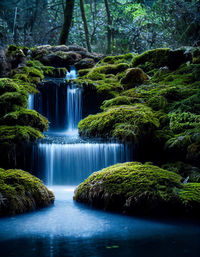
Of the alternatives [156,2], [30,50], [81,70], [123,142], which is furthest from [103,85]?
[156,2]

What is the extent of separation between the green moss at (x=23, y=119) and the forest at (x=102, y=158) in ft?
0.10

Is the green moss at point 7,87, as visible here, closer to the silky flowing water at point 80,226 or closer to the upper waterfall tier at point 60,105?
the upper waterfall tier at point 60,105

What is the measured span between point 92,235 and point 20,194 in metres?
1.58

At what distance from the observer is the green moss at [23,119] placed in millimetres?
7258

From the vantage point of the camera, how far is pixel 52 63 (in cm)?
1434

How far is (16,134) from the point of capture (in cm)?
645

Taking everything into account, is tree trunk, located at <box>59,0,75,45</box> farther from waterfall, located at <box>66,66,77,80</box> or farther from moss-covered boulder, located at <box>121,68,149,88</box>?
moss-covered boulder, located at <box>121,68,149,88</box>

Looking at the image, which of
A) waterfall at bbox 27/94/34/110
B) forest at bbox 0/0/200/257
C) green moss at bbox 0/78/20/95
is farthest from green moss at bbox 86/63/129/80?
green moss at bbox 0/78/20/95

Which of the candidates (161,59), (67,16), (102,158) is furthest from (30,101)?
(67,16)

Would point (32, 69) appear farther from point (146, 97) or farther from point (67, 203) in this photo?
point (67, 203)

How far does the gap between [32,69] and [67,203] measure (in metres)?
8.00

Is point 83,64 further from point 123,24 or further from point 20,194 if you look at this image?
point 20,194

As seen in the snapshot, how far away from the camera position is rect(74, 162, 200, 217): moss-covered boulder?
4.16 metres

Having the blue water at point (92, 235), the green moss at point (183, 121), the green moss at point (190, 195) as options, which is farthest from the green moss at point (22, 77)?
the green moss at point (190, 195)
